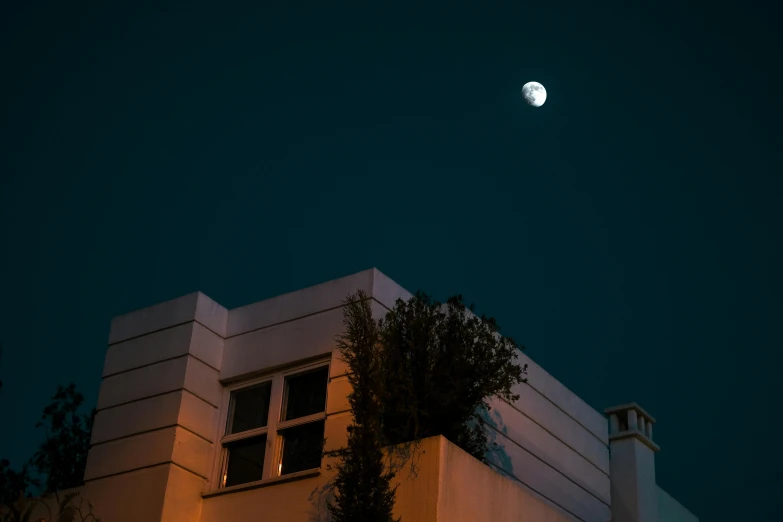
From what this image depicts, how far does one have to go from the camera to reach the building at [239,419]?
11055 mm

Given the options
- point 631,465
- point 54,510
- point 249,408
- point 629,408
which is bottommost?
point 54,510

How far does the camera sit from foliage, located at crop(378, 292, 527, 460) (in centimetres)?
1045

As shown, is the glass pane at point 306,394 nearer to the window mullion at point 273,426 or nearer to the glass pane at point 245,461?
the window mullion at point 273,426

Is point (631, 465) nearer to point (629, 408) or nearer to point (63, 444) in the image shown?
point (629, 408)

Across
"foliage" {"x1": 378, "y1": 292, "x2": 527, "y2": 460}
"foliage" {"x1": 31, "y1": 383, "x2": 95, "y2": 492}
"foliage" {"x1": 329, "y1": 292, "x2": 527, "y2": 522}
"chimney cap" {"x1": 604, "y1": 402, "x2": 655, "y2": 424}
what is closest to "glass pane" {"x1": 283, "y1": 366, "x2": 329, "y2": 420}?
"foliage" {"x1": 329, "y1": 292, "x2": 527, "y2": 522}

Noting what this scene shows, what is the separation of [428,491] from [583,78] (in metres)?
165

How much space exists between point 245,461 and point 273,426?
1.68ft

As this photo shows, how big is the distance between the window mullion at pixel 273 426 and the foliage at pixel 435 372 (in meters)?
1.61

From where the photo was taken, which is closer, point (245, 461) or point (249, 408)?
point (245, 461)

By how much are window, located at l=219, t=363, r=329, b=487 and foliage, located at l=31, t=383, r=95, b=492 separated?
602 cm

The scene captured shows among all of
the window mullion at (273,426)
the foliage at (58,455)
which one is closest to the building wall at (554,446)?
the window mullion at (273,426)

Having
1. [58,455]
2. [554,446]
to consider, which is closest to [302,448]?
[554,446]

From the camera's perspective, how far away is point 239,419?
39.9 feet

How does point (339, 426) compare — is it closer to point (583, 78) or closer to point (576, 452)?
point (576, 452)
